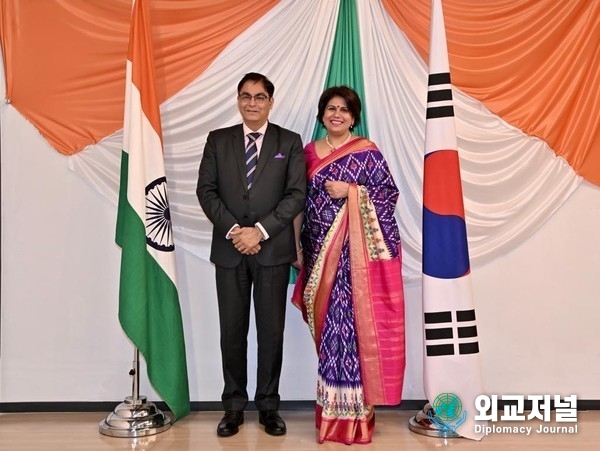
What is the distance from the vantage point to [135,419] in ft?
10.8

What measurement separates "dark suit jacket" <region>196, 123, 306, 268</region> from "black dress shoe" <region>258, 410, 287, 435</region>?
70 centimetres

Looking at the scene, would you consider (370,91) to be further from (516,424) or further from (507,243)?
(516,424)

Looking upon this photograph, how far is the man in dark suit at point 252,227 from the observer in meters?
3.15

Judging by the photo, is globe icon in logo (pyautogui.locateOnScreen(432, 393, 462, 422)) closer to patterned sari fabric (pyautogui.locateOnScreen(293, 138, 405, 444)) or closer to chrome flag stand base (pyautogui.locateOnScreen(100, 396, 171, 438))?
patterned sari fabric (pyautogui.locateOnScreen(293, 138, 405, 444))

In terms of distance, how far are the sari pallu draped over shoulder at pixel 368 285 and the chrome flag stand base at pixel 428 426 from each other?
0.28 metres

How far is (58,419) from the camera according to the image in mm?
3562

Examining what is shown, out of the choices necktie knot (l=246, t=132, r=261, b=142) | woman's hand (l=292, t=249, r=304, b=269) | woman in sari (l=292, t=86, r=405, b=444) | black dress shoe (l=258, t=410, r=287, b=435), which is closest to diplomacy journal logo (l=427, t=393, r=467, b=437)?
woman in sari (l=292, t=86, r=405, b=444)

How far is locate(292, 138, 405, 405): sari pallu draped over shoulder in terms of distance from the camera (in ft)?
10.2

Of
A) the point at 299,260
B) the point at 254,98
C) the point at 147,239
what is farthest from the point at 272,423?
the point at 254,98

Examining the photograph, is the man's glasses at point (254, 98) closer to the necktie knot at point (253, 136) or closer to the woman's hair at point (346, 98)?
the necktie knot at point (253, 136)

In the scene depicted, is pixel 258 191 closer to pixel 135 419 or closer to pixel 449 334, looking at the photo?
pixel 449 334

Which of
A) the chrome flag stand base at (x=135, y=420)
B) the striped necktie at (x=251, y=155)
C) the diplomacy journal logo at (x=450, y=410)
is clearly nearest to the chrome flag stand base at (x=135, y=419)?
the chrome flag stand base at (x=135, y=420)

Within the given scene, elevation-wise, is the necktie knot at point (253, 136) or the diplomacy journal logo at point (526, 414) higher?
the necktie knot at point (253, 136)

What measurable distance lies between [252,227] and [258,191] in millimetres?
167
